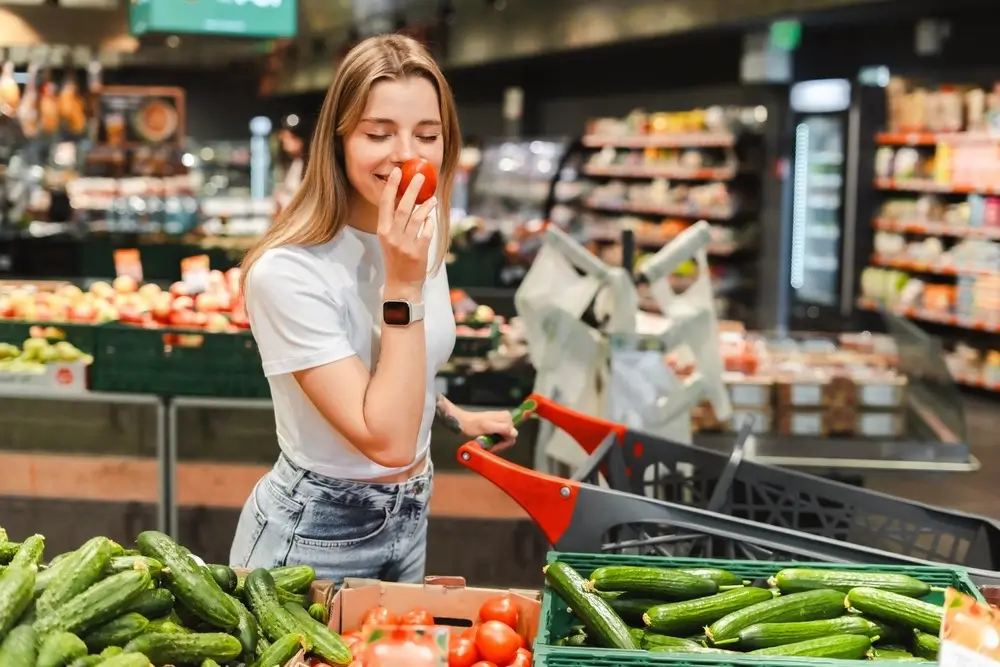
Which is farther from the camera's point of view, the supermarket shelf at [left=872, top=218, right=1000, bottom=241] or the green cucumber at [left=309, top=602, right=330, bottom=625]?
the supermarket shelf at [left=872, top=218, right=1000, bottom=241]

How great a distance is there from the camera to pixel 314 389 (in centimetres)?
209

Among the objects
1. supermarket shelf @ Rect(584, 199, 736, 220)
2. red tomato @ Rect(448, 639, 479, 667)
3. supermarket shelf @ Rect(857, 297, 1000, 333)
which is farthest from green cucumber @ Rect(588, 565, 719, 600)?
supermarket shelf @ Rect(584, 199, 736, 220)

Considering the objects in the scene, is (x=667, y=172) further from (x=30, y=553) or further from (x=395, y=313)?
(x=30, y=553)

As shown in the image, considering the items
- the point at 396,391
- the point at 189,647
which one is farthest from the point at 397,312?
the point at 189,647

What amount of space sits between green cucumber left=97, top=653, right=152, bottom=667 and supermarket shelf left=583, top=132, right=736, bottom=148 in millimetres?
10577

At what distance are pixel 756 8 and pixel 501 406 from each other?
619cm

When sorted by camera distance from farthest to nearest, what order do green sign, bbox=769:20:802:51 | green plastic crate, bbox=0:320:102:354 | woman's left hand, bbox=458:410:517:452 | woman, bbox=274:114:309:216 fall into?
1. green sign, bbox=769:20:802:51
2. woman, bbox=274:114:309:216
3. green plastic crate, bbox=0:320:102:354
4. woman's left hand, bbox=458:410:517:452

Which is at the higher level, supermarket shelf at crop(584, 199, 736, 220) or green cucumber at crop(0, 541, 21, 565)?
supermarket shelf at crop(584, 199, 736, 220)

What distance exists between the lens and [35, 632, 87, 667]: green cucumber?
1.67 m

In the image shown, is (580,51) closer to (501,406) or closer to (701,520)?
(501,406)

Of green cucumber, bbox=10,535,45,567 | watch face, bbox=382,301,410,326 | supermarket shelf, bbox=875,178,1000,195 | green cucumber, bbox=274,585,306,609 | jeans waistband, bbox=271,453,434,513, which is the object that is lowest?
green cucumber, bbox=274,585,306,609

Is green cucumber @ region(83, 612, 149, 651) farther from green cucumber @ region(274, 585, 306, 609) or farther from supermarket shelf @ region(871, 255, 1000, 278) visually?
supermarket shelf @ region(871, 255, 1000, 278)

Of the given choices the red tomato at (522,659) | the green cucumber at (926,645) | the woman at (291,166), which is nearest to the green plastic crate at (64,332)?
the woman at (291,166)

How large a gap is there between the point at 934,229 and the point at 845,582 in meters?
9.28
